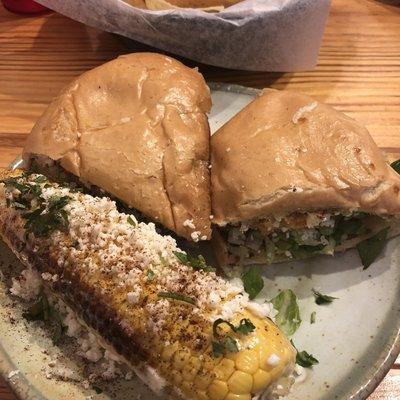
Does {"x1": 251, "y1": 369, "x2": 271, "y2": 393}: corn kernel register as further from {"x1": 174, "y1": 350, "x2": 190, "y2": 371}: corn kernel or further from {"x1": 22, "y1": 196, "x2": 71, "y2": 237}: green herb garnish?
{"x1": 22, "y1": 196, "x2": 71, "y2": 237}: green herb garnish

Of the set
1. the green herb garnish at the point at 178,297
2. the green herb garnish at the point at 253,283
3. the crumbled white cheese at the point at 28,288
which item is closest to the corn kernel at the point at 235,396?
the green herb garnish at the point at 178,297

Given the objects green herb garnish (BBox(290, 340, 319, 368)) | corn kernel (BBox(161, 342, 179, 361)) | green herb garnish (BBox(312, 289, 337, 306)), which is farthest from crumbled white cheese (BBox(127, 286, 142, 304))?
green herb garnish (BBox(312, 289, 337, 306))

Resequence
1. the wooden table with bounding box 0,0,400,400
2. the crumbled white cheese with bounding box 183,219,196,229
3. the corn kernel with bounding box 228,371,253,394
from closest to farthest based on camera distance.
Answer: the corn kernel with bounding box 228,371,253,394
the crumbled white cheese with bounding box 183,219,196,229
the wooden table with bounding box 0,0,400,400

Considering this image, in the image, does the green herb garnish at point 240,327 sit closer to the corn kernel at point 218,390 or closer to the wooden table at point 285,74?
the corn kernel at point 218,390

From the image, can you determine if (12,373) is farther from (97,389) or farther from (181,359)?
(181,359)

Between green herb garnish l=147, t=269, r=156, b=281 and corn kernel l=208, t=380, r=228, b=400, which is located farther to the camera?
green herb garnish l=147, t=269, r=156, b=281

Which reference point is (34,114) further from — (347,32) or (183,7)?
(347,32)

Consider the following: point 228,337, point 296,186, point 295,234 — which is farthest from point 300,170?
point 228,337

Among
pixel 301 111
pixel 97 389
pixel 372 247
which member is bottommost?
pixel 97 389
